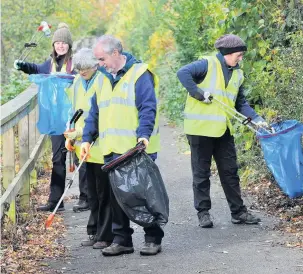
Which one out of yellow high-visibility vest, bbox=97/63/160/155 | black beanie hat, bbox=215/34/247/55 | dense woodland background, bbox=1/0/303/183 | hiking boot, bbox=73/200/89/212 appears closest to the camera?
yellow high-visibility vest, bbox=97/63/160/155

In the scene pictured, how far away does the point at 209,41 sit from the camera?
11297 millimetres

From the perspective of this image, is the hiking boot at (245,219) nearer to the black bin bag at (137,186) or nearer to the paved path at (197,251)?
the paved path at (197,251)

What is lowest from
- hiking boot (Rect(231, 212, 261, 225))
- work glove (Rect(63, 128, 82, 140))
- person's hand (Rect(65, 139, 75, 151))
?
hiking boot (Rect(231, 212, 261, 225))

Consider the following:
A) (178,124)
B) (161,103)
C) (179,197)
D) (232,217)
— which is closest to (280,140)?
(232,217)

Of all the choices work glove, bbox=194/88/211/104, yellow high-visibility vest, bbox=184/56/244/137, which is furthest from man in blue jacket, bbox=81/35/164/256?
yellow high-visibility vest, bbox=184/56/244/137

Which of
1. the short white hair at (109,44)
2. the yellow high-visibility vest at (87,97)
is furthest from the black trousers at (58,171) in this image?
the short white hair at (109,44)

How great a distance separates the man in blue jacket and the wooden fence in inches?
29.3

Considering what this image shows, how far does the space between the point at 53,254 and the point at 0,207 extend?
69 cm

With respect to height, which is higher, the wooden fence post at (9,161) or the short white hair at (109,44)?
the short white hair at (109,44)

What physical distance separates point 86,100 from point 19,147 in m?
1.00

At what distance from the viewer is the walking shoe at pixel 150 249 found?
254 inches

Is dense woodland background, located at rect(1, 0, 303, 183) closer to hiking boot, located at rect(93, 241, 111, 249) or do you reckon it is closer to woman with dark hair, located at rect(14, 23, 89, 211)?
woman with dark hair, located at rect(14, 23, 89, 211)

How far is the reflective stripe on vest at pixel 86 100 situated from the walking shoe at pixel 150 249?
2.55 ft

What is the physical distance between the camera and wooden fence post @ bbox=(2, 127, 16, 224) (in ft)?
22.7
